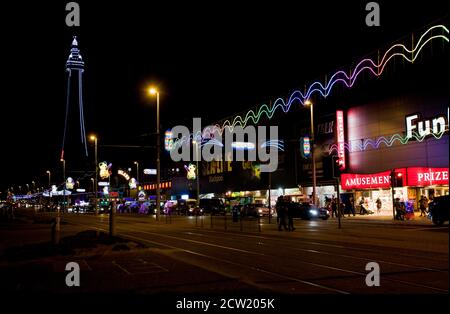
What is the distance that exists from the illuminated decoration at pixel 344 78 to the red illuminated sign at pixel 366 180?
8.74 meters

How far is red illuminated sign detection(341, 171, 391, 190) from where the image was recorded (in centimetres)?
4100

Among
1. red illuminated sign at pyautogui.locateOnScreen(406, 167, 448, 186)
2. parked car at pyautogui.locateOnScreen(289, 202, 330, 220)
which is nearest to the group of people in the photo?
parked car at pyautogui.locateOnScreen(289, 202, 330, 220)

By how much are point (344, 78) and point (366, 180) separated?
11286 millimetres

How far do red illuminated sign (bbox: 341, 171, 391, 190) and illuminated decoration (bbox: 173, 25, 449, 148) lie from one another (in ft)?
28.7

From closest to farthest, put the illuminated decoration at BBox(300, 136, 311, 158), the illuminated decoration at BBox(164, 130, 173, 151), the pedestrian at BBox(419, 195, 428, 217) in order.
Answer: the pedestrian at BBox(419, 195, 428, 217) → the illuminated decoration at BBox(300, 136, 311, 158) → the illuminated decoration at BBox(164, 130, 173, 151)

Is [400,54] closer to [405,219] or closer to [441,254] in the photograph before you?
[405,219]

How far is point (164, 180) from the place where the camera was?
9844cm

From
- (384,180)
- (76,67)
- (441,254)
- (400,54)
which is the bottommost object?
(441,254)

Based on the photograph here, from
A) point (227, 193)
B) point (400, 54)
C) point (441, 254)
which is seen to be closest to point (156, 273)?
point (441, 254)

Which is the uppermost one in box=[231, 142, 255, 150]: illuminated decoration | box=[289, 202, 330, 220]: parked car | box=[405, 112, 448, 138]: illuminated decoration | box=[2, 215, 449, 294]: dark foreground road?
box=[231, 142, 255, 150]: illuminated decoration

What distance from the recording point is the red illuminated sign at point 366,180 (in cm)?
4100

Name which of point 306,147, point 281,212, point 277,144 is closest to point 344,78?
point 306,147

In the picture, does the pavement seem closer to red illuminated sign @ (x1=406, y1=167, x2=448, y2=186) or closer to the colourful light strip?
red illuminated sign @ (x1=406, y1=167, x2=448, y2=186)
